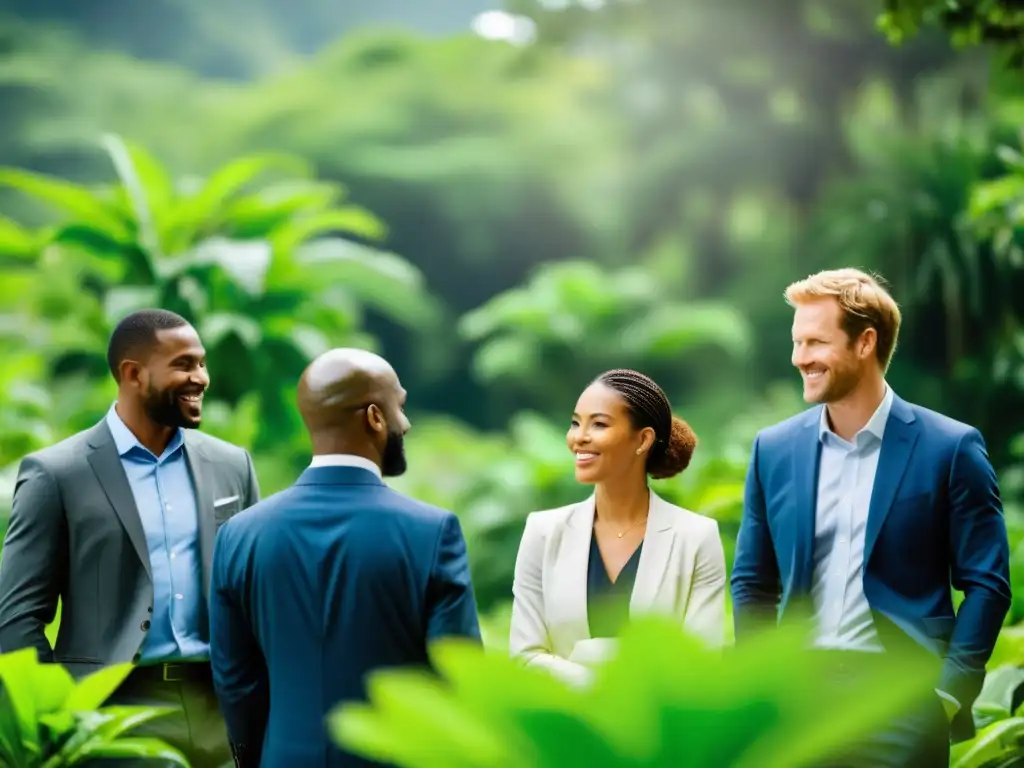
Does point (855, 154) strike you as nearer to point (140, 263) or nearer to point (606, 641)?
point (140, 263)

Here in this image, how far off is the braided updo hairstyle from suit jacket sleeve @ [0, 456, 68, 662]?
4.57 feet

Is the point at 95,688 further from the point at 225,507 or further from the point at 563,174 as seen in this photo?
the point at 563,174

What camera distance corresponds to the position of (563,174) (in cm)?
1786

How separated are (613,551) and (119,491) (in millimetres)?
1246

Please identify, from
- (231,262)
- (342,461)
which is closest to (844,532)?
(342,461)

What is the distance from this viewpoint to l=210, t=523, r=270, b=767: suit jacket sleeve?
263 cm

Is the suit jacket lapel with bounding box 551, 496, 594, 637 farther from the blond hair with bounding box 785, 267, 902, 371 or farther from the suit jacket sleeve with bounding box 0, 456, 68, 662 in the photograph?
the suit jacket sleeve with bounding box 0, 456, 68, 662

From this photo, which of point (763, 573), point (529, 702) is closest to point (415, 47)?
point (763, 573)

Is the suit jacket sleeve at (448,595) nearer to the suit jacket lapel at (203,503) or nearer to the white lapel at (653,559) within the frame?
the white lapel at (653,559)

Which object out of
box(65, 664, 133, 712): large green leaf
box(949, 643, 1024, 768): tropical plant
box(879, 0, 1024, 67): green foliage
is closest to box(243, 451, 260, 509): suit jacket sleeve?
box(65, 664, 133, 712): large green leaf

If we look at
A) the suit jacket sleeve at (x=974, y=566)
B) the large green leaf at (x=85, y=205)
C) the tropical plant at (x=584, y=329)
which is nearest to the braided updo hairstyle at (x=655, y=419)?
the suit jacket sleeve at (x=974, y=566)

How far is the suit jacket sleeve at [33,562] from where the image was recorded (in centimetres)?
301

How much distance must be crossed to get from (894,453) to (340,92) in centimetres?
1621

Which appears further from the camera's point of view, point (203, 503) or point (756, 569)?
point (203, 503)
